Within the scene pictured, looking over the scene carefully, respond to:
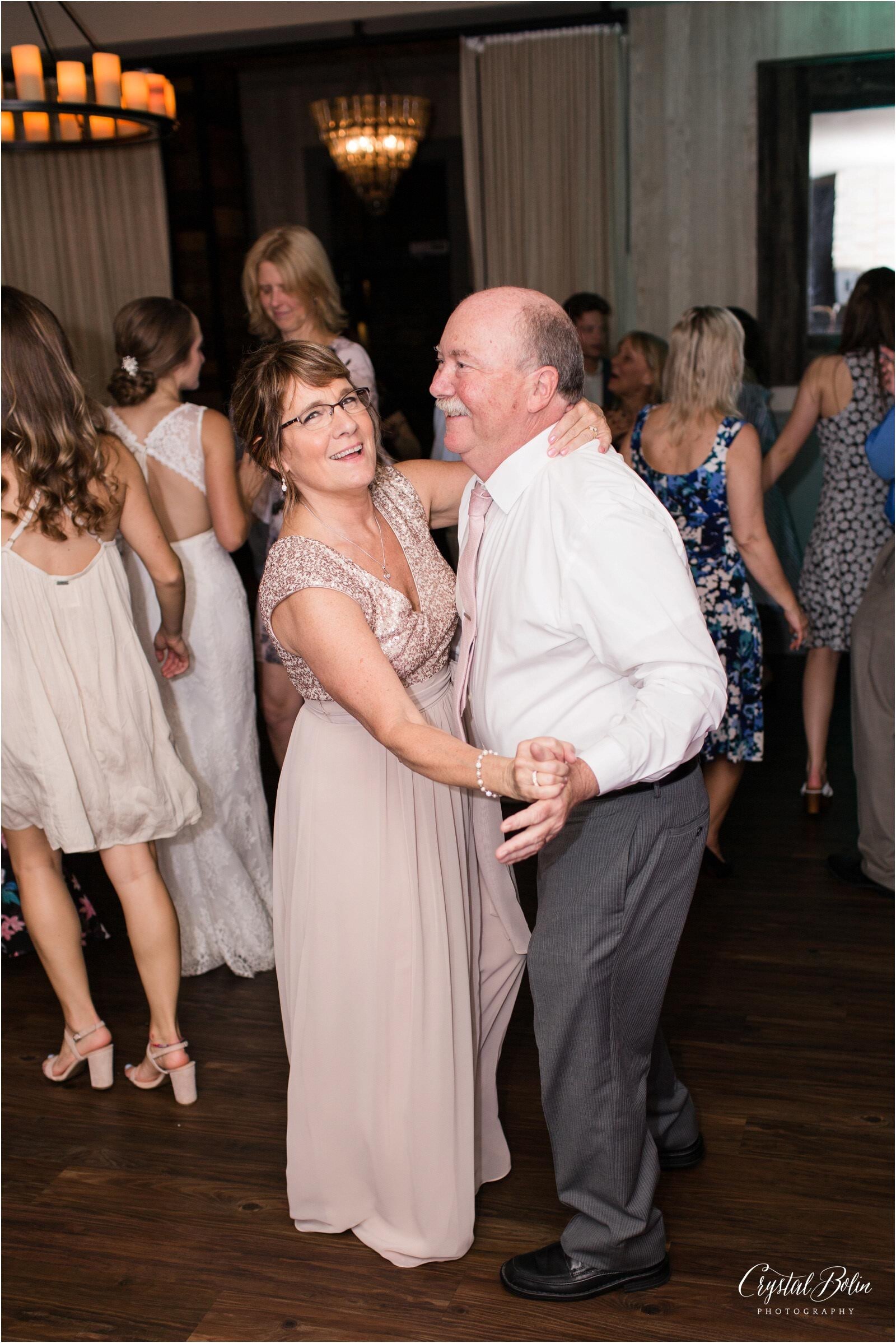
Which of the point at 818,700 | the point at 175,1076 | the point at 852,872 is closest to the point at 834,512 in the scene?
the point at 818,700

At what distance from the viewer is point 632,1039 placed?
193cm

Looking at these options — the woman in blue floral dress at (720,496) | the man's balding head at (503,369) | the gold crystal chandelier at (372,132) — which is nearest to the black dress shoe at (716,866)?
the woman in blue floral dress at (720,496)

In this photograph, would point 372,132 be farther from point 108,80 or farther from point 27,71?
point 27,71

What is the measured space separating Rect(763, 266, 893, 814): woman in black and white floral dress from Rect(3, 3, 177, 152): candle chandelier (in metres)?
2.61

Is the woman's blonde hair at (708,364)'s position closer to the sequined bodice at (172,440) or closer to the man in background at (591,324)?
the sequined bodice at (172,440)

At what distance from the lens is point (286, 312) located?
11.9 feet

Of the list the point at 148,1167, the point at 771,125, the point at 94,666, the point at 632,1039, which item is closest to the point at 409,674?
the point at 632,1039

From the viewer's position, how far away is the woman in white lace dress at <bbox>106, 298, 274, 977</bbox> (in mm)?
3059

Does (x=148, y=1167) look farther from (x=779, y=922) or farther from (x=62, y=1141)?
(x=779, y=922)

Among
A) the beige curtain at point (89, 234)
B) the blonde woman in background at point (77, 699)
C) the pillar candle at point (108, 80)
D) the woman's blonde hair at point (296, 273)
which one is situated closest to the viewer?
the blonde woman in background at point (77, 699)

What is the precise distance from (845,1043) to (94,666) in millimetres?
1883

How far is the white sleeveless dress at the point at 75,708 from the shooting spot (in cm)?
255

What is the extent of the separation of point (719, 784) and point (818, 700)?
74 cm

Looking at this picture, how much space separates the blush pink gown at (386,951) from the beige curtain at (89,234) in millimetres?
6449
